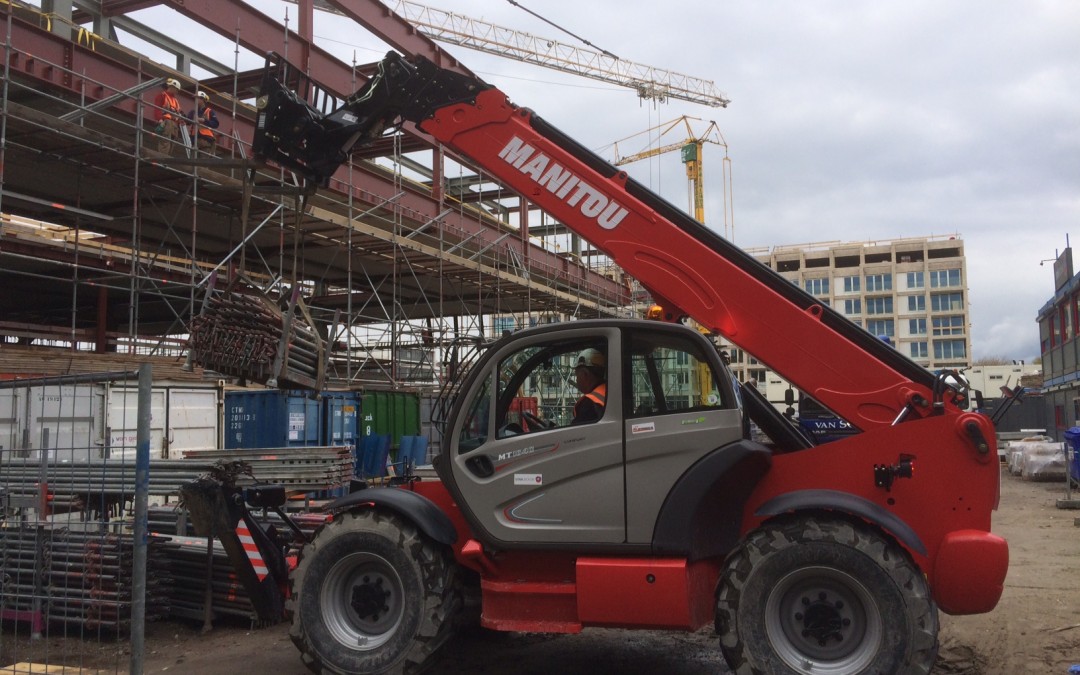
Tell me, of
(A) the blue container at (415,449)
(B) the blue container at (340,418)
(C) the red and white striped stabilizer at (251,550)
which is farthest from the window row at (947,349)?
(C) the red and white striped stabilizer at (251,550)

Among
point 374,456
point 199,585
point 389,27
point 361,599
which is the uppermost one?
point 389,27

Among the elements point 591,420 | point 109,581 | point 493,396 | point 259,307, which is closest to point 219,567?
point 109,581

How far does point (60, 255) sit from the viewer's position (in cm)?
1780

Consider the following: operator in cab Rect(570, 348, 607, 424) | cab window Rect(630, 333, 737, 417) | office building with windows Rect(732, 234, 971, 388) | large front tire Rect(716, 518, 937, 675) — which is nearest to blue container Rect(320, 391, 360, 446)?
operator in cab Rect(570, 348, 607, 424)

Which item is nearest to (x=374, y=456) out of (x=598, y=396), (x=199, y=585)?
(x=199, y=585)

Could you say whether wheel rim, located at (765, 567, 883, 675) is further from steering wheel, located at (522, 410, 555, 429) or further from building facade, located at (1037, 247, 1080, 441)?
building facade, located at (1037, 247, 1080, 441)

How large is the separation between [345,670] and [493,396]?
6.89 feet

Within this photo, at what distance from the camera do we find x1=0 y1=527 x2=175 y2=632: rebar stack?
6.81 metres

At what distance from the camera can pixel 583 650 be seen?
269 inches

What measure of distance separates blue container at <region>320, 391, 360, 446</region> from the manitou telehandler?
10860 millimetres

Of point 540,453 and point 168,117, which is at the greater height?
point 168,117

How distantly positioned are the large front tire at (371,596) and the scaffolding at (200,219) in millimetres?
1453

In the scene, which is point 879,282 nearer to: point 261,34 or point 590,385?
point 261,34

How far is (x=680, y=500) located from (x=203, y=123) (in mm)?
12194
